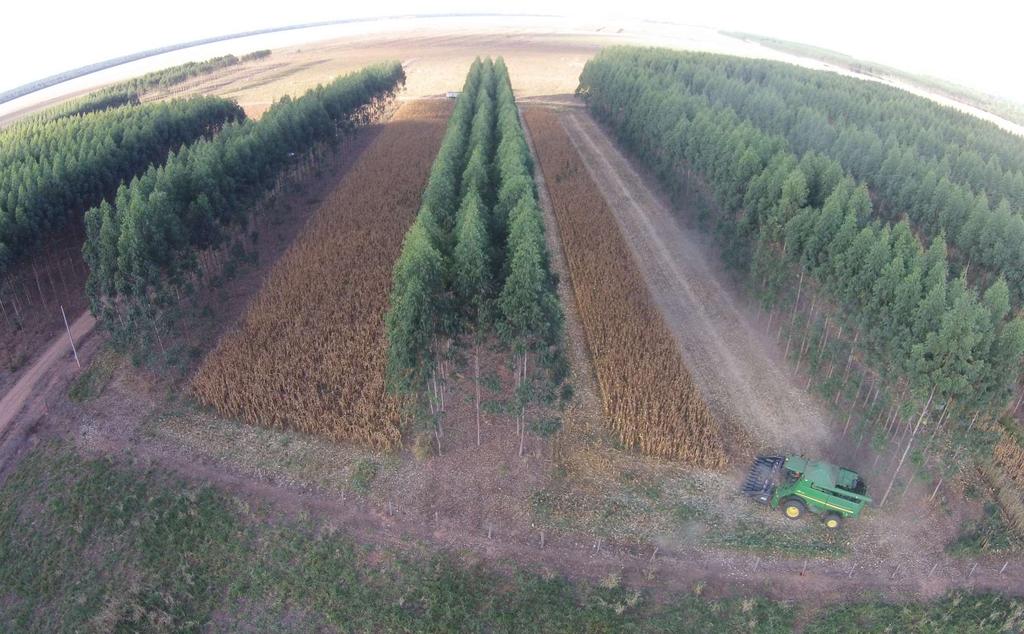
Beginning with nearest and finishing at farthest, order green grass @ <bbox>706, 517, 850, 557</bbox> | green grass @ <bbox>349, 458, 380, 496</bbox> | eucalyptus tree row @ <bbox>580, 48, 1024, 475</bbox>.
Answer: green grass @ <bbox>706, 517, 850, 557</bbox>
eucalyptus tree row @ <bbox>580, 48, 1024, 475</bbox>
green grass @ <bbox>349, 458, 380, 496</bbox>

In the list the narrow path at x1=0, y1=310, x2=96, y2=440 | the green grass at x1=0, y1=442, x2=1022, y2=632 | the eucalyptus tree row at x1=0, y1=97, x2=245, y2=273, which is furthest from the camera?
the eucalyptus tree row at x1=0, y1=97, x2=245, y2=273

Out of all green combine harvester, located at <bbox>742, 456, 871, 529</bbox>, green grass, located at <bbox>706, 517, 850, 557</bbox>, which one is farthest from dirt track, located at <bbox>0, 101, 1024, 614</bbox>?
green combine harvester, located at <bbox>742, 456, 871, 529</bbox>

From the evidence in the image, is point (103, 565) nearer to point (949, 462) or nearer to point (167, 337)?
point (167, 337)

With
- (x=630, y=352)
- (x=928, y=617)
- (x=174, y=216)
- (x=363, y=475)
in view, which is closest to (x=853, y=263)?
(x=630, y=352)

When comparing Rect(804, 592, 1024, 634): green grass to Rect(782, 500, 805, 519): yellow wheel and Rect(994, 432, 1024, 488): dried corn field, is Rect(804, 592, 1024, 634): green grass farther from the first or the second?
Rect(994, 432, 1024, 488): dried corn field

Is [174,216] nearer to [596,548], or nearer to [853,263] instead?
[596,548]

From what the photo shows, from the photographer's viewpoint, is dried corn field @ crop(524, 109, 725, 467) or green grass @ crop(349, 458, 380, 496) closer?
green grass @ crop(349, 458, 380, 496)

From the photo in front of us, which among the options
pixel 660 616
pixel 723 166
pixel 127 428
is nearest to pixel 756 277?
pixel 723 166
